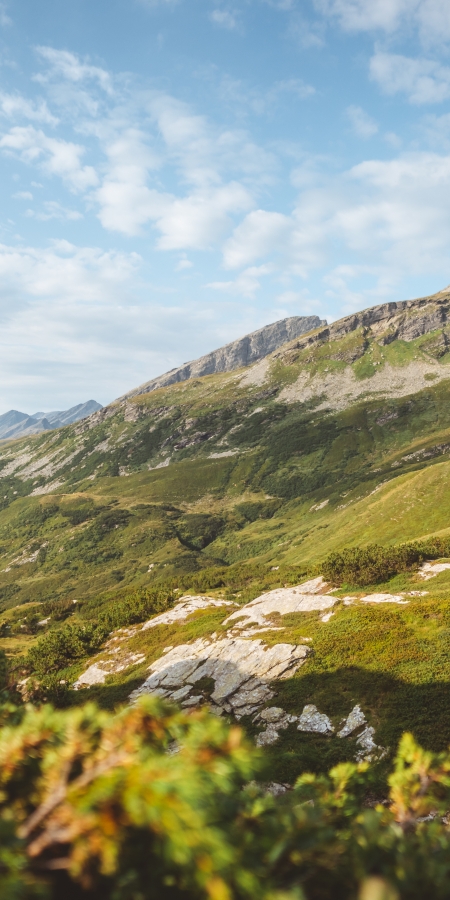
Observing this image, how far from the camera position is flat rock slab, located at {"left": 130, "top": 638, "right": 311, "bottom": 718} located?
25.4 metres

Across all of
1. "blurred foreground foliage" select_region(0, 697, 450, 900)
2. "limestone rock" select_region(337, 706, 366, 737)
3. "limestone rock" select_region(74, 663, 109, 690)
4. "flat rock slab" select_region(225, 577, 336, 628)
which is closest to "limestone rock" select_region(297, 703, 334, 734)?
"limestone rock" select_region(337, 706, 366, 737)

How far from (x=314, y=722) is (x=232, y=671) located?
8.06 meters

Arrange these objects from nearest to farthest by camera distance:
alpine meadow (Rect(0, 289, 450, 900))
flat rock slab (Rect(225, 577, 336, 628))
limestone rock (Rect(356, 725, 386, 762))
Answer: alpine meadow (Rect(0, 289, 450, 900)), limestone rock (Rect(356, 725, 386, 762)), flat rock slab (Rect(225, 577, 336, 628))

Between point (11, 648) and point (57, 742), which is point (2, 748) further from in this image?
point (11, 648)

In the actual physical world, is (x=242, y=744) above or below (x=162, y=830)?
above

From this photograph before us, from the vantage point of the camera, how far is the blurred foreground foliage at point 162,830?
3539 millimetres

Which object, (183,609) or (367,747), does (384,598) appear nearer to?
(367,747)

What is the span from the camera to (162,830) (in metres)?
3.74

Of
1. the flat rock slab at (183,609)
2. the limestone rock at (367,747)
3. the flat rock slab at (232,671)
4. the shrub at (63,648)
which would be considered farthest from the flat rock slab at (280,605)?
the limestone rock at (367,747)

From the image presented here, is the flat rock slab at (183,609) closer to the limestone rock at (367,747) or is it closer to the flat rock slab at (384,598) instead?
the flat rock slab at (384,598)

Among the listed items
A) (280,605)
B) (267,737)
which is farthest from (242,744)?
(280,605)

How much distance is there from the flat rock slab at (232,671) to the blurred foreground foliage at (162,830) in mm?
22022

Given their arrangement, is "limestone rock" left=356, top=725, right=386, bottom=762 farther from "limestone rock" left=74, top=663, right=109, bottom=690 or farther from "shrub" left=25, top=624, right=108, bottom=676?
"shrub" left=25, top=624, right=108, bottom=676

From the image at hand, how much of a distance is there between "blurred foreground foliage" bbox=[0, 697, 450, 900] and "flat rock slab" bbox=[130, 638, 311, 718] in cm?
2202
